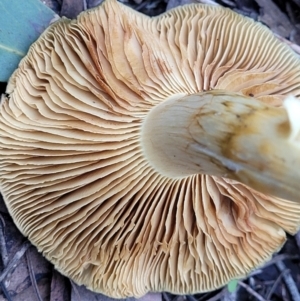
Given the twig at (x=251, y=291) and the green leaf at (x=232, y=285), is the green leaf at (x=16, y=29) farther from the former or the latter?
the twig at (x=251, y=291)

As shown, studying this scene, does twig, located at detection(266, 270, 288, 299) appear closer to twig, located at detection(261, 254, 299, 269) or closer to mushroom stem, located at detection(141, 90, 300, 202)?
twig, located at detection(261, 254, 299, 269)

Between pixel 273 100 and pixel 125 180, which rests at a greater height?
pixel 273 100

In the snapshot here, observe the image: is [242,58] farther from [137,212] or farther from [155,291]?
[155,291]

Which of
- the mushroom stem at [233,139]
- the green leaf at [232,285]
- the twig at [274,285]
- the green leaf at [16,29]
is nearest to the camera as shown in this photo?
the mushroom stem at [233,139]

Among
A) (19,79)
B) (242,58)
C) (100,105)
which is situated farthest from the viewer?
(242,58)

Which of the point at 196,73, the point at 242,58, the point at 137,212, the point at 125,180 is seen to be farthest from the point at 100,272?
the point at 242,58

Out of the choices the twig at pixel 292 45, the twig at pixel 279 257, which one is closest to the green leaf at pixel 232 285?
the twig at pixel 279 257

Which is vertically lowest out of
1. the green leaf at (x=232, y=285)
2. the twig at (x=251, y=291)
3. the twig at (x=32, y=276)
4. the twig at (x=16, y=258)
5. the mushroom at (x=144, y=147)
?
the twig at (x=251, y=291)
